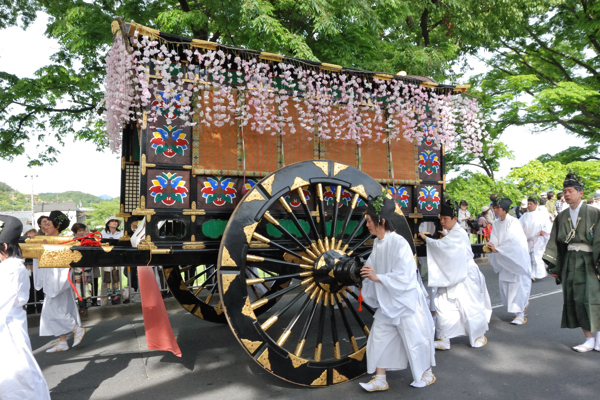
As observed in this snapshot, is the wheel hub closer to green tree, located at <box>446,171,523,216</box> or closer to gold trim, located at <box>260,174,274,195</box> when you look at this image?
gold trim, located at <box>260,174,274,195</box>

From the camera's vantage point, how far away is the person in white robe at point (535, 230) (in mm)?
7955

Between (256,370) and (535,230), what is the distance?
6415 millimetres

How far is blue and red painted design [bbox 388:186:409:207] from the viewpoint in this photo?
177 inches

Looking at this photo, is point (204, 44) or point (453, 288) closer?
point (204, 44)

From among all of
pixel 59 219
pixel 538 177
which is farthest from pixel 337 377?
pixel 538 177

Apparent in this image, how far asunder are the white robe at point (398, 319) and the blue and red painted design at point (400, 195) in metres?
0.90

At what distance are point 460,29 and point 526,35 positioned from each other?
7550 millimetres

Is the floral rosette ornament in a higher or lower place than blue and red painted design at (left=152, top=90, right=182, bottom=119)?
lower

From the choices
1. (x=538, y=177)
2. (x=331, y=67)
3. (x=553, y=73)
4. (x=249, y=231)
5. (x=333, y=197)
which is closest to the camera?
(x=249, y=231)

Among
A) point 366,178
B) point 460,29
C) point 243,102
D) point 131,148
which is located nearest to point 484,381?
point 366,178

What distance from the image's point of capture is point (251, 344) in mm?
3201

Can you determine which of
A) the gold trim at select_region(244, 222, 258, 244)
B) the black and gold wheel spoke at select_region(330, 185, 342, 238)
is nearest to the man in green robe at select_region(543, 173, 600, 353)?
the black and gold wheel spoke at select_region(330, 185, 342, 238)

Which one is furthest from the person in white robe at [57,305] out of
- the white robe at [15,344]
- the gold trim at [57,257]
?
the gold trim at [57,257]

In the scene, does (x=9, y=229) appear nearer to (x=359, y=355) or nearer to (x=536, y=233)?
(x=359, y=355)
